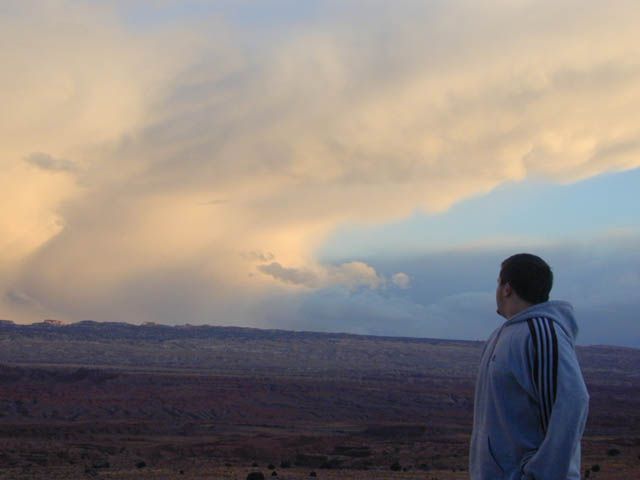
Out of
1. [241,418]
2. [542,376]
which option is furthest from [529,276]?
[241,418]

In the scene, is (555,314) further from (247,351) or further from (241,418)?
(247,351)

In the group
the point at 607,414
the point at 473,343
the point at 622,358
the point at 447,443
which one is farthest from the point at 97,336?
the point at 447,443

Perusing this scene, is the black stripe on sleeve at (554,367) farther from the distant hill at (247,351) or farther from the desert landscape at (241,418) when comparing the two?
the distant hill at (247,351)

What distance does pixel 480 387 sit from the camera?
16.0 feet

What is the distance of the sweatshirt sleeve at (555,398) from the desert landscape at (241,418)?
24493mm

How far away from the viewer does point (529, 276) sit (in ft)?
15.9

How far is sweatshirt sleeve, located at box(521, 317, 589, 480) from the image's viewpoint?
4.43 m

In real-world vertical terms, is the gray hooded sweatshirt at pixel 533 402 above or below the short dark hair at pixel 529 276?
below

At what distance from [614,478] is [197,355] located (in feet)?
426

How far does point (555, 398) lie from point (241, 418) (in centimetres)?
6587

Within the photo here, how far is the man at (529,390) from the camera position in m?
4.45

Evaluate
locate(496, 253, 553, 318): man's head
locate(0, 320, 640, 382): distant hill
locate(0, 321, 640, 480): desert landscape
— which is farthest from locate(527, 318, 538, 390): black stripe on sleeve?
locate(0, 320, 640, 382): distant hill

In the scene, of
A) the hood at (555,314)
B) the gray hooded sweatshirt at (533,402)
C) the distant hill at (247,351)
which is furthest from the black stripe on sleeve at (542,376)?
the distant hill at (247,351)

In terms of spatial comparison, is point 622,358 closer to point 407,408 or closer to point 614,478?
point 407,408
